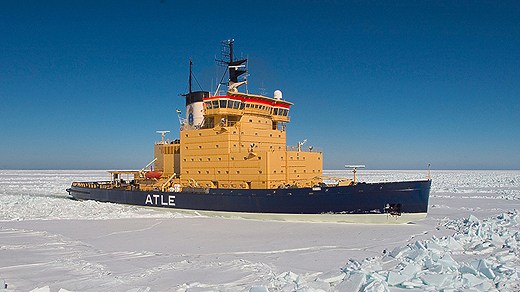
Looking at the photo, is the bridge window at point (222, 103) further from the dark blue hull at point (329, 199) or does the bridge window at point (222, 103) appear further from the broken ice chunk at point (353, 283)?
the broken ice chunk at point (353, 283)

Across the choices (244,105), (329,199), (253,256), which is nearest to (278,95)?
(244,105)

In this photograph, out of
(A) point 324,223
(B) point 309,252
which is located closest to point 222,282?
(B) point 309,252

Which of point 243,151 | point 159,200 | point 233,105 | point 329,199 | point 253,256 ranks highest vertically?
point 233,105

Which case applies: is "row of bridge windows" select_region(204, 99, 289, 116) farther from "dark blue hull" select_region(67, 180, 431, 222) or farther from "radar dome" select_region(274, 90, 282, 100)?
"dark blue hull" select_region(67, 180, 431, 222)

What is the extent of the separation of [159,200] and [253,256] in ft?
37.9

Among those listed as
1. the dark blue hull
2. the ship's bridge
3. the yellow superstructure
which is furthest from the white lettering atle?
the ship's bridge

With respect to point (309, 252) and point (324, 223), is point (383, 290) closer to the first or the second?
point (309, 252)

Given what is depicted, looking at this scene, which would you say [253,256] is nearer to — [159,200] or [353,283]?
[353,283]

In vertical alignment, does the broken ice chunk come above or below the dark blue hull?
below

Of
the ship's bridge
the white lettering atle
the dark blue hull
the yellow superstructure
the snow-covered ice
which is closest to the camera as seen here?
the snow-covered ice

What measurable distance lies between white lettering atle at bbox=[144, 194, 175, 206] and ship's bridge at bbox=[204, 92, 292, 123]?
14.7 feet

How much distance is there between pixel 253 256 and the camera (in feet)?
30.9

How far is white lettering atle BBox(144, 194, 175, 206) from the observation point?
756 inches

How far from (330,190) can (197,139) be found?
7402 mm
